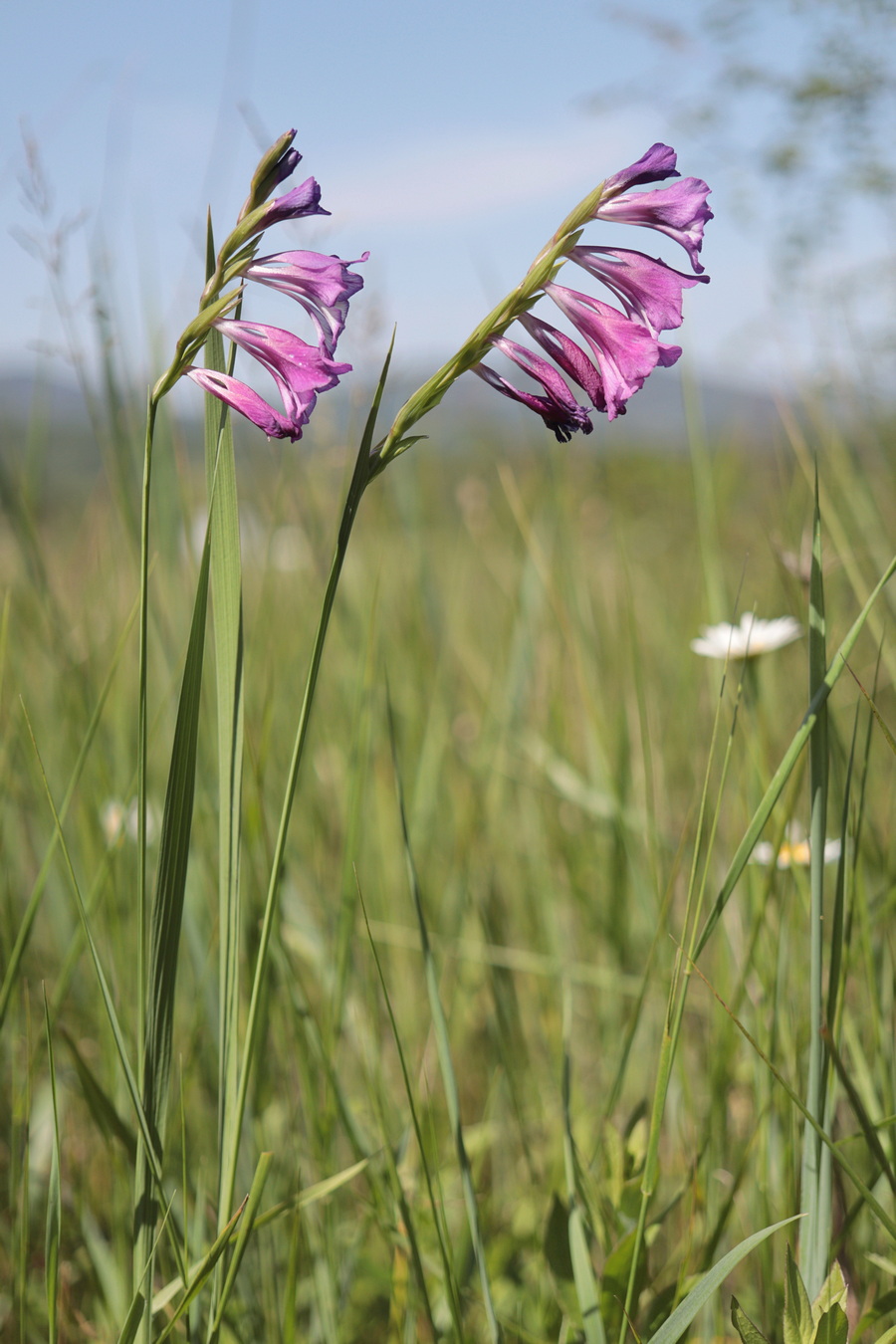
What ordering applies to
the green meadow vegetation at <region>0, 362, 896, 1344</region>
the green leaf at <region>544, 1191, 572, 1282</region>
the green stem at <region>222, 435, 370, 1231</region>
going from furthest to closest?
1. the green leaf at <region>544, 1191, 572, 1282</region>
2. the green meadow vegetation at <region>0, 362, 896, 1344</region>
3. the green stem at <region>222, 435, 370, 1231</region>

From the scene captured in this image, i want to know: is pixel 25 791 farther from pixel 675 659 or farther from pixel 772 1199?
pixel 675 659

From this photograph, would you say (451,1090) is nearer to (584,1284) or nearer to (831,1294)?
(584,1284)

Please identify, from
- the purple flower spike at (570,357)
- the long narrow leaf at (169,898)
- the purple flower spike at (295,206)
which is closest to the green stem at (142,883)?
the long narrow leaf at (169,898)

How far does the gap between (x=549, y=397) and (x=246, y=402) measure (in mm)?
169

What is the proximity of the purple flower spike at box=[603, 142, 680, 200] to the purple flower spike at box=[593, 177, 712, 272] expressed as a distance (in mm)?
10

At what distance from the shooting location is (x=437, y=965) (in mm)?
1184

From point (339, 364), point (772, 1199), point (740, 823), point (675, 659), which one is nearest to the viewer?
point (339, 364)

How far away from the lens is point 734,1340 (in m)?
0.75

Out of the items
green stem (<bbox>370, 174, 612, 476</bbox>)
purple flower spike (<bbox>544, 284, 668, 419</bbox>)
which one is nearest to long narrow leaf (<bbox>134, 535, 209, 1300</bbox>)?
green stem (<bbox>370, 174, 612, 476</bbox>)

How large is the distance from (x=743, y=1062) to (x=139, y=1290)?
72 cm

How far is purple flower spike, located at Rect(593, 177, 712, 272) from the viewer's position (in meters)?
0.52

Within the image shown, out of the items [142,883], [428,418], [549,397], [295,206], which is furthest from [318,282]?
[428,418]

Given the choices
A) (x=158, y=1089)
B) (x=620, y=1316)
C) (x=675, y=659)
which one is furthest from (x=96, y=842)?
(x=675, y=659)

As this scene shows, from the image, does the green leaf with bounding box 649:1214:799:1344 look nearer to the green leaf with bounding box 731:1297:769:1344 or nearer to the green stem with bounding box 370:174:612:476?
the green leaf with bounding box 731:1297:769:1344
